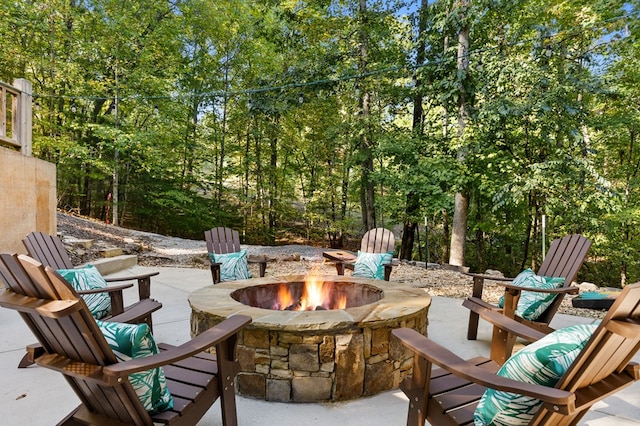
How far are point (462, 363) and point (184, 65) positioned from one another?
38.3 ft

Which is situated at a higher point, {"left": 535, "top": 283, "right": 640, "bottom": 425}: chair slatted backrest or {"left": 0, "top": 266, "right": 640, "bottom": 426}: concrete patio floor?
{"left": 535, "top": 283, "right": 640, "bottom": 425}: chair slatted backrest

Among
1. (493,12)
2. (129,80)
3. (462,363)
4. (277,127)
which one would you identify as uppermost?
(493,12)

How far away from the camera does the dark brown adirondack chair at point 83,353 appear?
1.05 metres

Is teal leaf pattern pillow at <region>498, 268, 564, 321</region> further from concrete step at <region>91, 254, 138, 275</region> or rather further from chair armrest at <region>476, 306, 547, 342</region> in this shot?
concrete step at <region>91, 254, 138, 275</region>

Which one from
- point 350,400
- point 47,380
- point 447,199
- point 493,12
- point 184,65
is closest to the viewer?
point 350,400

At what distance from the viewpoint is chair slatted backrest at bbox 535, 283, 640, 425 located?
0.96 meters

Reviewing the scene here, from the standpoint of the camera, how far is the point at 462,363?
1215mm

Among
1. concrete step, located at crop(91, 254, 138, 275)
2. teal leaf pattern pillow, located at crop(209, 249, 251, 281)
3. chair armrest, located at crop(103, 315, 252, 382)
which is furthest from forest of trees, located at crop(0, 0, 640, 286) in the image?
chair armrest, located at crop(103, 315, 252, 382)

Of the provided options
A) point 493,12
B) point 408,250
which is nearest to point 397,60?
point 493,12

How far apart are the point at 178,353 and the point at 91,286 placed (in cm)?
170

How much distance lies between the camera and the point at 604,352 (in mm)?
991

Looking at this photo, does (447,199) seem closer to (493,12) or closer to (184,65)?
(493,12)

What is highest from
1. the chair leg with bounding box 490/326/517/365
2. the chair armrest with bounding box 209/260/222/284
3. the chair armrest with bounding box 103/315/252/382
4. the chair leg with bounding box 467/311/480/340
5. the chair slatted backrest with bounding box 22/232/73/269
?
the chair slatted backrest with bounding box 22/232/73/269

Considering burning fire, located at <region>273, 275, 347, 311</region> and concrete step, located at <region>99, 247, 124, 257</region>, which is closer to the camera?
burning fire, located at <region>273, 275, 347, 311</region>
